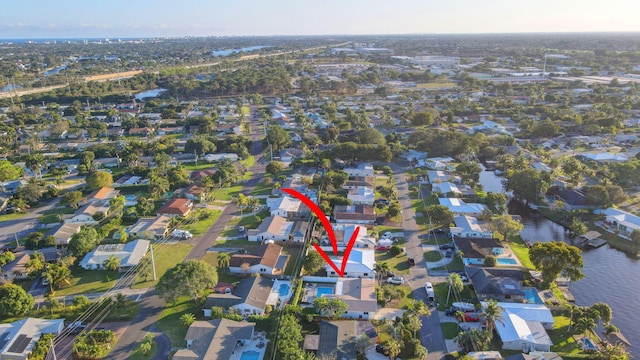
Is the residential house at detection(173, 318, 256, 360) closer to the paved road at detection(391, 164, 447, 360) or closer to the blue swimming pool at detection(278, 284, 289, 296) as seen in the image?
the blue swimming pool at detection(278, 284, 289, 296)

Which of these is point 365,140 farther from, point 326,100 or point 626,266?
point 326,100

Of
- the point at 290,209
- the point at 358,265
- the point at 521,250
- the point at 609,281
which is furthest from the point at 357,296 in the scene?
the point at 609,281

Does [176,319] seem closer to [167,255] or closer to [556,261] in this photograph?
[167,255]

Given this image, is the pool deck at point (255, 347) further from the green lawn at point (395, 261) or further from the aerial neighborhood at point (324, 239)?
the green lawn at point (395, 261)

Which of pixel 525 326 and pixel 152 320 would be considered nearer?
pixel 525 326

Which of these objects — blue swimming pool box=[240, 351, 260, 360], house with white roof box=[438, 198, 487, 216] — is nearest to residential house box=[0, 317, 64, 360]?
blue swimming pool box=[240, 351, 260, 360]

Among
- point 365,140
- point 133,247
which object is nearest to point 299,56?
point 365,140
